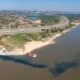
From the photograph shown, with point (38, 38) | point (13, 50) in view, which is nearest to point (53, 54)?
point (13, 50)

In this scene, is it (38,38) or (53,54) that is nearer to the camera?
(53,54)

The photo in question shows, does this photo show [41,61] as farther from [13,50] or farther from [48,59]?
[13,50]

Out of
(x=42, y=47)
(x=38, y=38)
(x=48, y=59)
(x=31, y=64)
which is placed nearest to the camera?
(x=31, y=64)

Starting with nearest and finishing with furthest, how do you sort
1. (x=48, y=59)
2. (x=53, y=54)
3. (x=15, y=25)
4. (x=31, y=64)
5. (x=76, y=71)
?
1. (x=76, y=71)
2. (x=31, y=64)
3. (x=48, y=59)
4. (x=53, y=54)
5. (x=15, y=25)

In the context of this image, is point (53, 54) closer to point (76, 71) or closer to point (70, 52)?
point (70, 52)

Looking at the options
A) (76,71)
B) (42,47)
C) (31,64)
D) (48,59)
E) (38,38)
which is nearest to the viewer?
(76,71)

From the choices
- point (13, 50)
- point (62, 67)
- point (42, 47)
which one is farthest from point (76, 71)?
point (42, 47)
